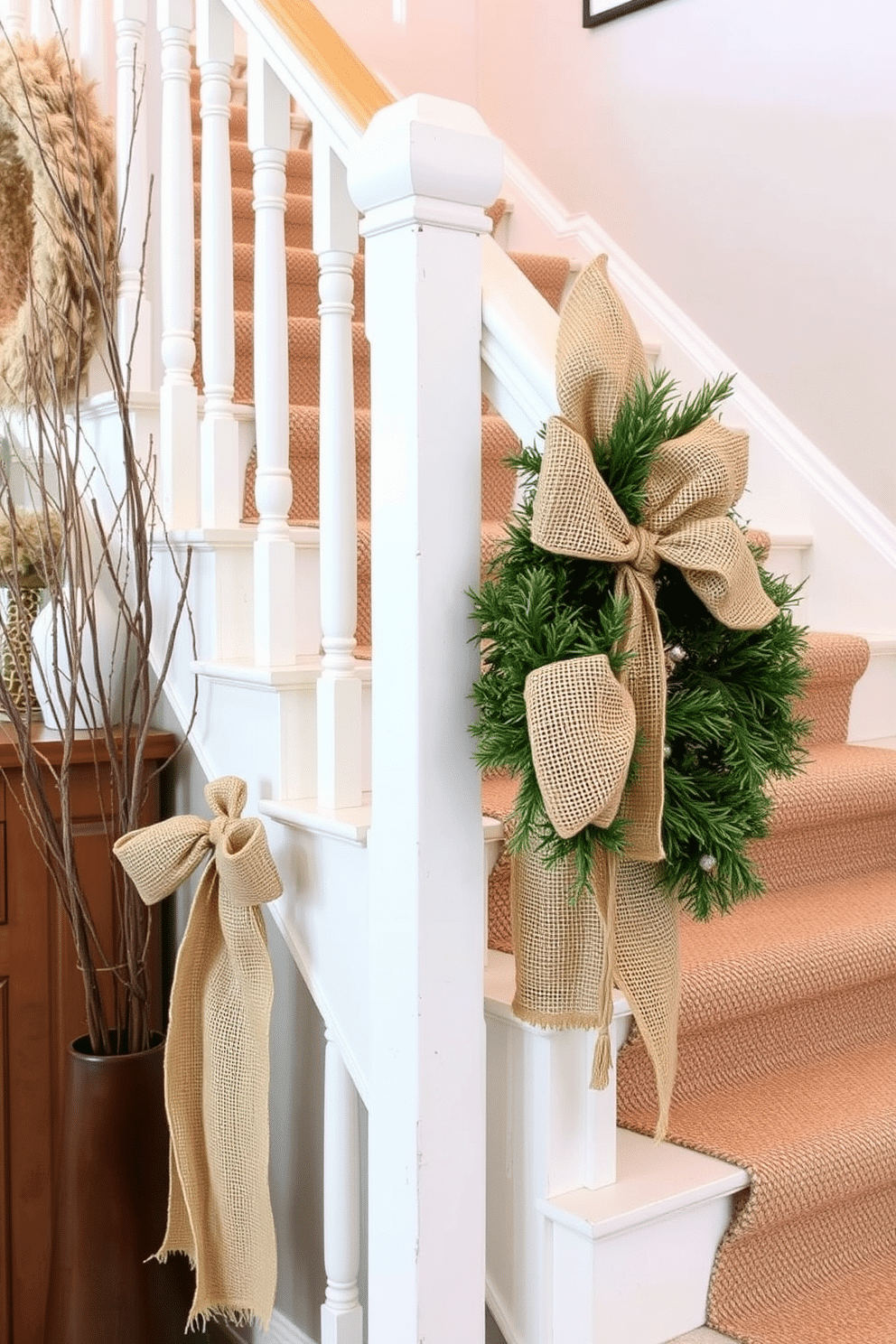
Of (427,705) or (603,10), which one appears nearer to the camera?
(427,705)

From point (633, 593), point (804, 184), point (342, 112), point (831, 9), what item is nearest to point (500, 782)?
point (633, 593)

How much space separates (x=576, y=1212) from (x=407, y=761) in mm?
432

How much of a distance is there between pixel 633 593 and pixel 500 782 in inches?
28.2

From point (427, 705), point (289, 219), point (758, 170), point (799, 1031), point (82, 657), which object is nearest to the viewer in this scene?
point (427, 705)

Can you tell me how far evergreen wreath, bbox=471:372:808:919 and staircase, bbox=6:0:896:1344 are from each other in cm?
10

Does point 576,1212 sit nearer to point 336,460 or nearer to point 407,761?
point 407,761

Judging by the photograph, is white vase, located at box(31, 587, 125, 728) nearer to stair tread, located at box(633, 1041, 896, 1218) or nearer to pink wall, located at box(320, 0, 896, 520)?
stair tread, located at box(633, 1041, 896, 1218)

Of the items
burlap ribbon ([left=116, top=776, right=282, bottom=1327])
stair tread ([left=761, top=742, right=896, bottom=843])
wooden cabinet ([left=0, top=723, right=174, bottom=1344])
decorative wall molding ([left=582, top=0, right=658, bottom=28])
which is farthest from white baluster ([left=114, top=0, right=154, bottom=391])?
decorative wall molding ([left=582, top=0, right=658, bottom=28])

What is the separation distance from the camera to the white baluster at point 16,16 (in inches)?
74.8

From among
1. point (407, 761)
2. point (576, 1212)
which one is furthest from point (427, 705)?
point (576, 1212)

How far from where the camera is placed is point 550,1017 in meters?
1.14

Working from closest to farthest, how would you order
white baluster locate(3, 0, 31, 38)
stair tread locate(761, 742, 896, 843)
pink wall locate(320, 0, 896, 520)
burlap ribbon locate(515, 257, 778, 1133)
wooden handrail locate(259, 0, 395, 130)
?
burlap ribbon locate(515, 257, 778, 1133), wooden handrail locate(259, 0, 395, 130), stair tread locate(761, 742, 896, 843), white baluster locate(3, 0, 31, 38), pink wall locate(320, 0, 896, 520)

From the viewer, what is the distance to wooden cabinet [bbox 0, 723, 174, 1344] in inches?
69.3

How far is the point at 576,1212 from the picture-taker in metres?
1.17
